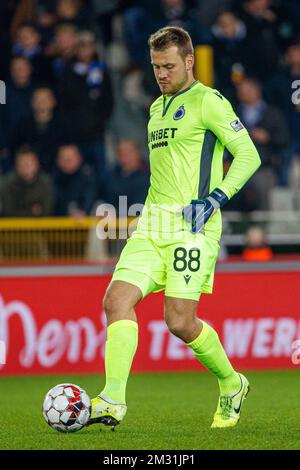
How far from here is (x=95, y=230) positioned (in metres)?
11.6

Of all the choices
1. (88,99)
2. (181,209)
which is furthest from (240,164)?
(88,99)

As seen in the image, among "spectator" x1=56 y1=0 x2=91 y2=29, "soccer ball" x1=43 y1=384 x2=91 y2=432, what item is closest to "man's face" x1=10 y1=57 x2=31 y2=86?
"spectator" x1=56 y1=0 x2=91 y2=29

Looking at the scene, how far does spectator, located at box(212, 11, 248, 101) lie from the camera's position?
13.6m

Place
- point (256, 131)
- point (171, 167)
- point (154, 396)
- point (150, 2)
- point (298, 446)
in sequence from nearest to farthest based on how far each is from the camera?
point (298, 446), point (171, 167), point (154, 396), point (256, 131), point (150, 2)

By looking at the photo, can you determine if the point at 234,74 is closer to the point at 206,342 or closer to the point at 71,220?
the point at 71,220

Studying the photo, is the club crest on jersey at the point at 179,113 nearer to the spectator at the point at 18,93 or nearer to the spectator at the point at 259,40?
the spectator at the point at 18,93

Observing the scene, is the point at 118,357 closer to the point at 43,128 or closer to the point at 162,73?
the point at 162,73

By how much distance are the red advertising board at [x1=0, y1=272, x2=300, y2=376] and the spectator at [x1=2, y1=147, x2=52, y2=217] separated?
33.8 inches

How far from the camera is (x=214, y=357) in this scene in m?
7.03

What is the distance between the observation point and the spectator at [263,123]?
13.0 metres

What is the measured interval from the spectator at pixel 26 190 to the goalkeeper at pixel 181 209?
5.13 metres

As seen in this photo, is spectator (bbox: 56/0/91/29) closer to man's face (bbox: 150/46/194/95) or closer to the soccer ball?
man's face (bbox: 150/46/194/95)

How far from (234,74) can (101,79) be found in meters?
1.63

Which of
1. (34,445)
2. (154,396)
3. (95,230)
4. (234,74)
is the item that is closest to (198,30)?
(234,74)
